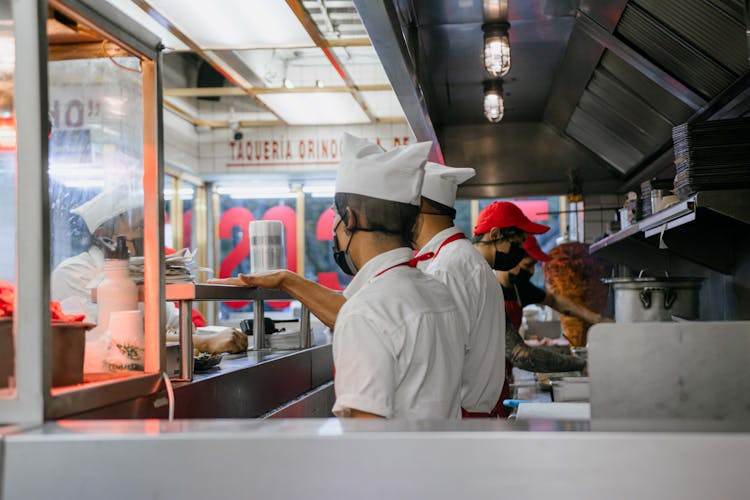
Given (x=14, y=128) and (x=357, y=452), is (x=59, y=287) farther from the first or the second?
(x=357, y=452)

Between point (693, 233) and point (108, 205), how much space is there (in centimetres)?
288

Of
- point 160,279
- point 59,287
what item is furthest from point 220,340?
point 59,287

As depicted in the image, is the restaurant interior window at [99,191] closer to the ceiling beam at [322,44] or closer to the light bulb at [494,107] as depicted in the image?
the ceiling beam at [322,44]

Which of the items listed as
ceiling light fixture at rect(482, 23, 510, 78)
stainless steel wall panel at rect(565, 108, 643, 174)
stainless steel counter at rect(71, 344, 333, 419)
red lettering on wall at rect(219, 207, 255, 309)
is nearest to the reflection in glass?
red lettering on wall at rect(219, 207, 255, 309)

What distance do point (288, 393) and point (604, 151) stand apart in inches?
138

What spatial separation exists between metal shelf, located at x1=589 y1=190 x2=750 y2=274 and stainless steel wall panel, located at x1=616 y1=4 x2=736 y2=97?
53cm

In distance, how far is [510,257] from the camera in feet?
12.9

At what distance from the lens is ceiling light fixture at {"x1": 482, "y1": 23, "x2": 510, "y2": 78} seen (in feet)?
12.2

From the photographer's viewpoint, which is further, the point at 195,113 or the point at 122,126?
the point at 195,113

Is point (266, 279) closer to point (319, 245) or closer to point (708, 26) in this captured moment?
point (708, 26)

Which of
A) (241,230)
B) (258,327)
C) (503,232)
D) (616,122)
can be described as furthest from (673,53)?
(241,230)

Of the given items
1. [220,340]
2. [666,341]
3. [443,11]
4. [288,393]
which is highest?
[443,11]

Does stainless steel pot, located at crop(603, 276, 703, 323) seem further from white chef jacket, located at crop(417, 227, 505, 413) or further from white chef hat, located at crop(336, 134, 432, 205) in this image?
white chef hat, located at crop(336, 134, 432, 205)

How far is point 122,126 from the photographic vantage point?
1568 millimetres
